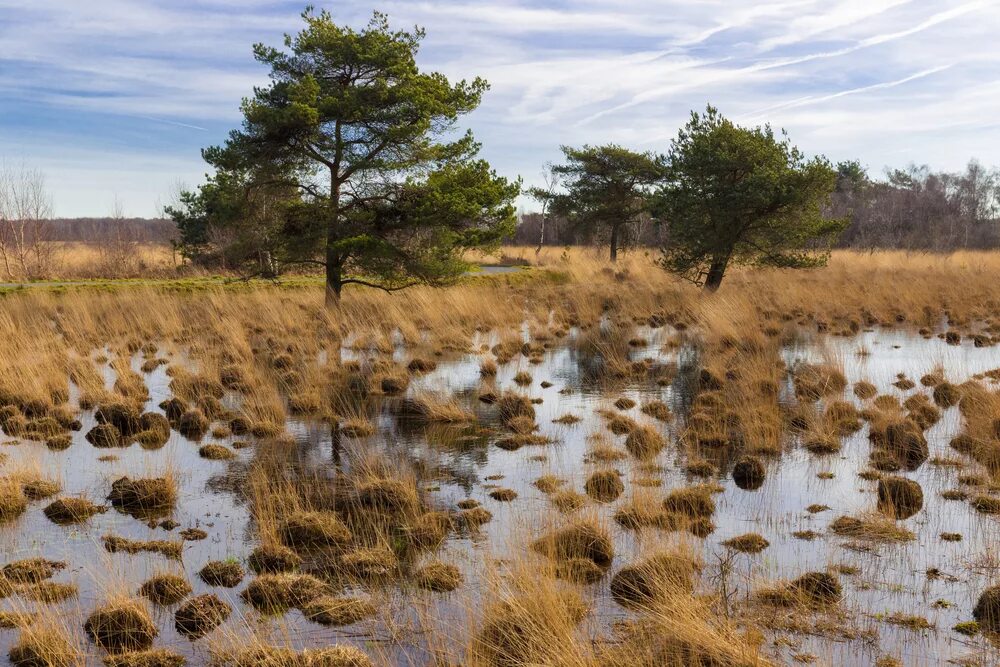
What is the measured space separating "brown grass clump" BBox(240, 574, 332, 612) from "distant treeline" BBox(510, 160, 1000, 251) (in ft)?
159

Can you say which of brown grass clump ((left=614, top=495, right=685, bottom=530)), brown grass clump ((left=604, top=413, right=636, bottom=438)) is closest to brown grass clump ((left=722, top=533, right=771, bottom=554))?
brown grass clump ((left=614, top=495, right=685, bottom=530))

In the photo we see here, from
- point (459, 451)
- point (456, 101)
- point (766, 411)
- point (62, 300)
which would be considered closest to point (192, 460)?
point (459, 451)

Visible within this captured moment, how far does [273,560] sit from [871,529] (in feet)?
14.4

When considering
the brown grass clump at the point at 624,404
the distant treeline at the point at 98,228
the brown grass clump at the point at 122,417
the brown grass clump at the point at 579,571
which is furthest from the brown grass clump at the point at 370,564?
the distant treeline at the point at 98,228

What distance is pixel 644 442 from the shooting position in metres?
8.80

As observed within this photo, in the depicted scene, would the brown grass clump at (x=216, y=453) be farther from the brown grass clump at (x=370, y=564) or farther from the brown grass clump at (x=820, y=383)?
the brown grass clump at (x=820, y=383)

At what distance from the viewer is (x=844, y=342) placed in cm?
1714

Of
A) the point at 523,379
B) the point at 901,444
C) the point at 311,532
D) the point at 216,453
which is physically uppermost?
the point at 523,379

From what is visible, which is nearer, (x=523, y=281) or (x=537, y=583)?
(x=537, y=583)

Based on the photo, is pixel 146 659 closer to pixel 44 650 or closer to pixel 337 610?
pixel 44 650

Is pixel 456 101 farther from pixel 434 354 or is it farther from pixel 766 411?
pixel 766 411

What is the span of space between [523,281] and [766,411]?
2248cm

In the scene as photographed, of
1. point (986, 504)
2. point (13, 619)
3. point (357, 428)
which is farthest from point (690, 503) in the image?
point (13, 619)

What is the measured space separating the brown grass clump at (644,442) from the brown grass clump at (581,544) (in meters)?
2.63
